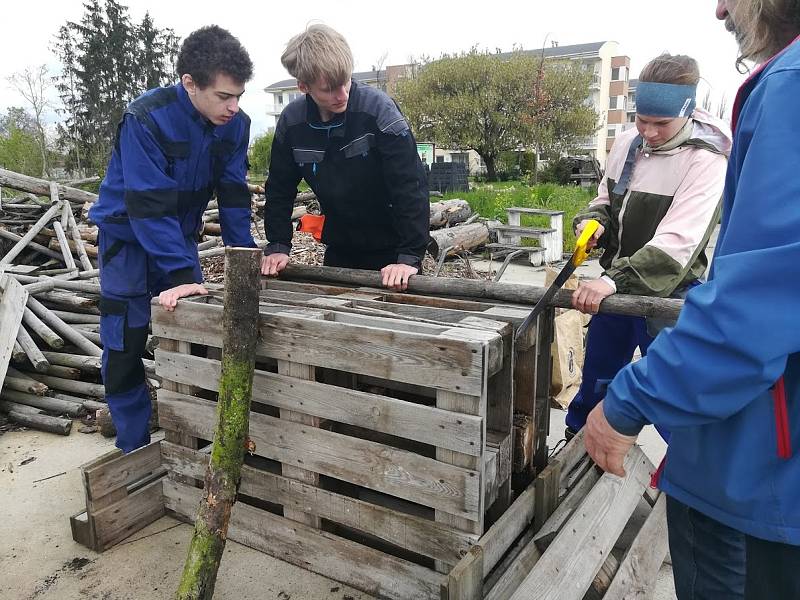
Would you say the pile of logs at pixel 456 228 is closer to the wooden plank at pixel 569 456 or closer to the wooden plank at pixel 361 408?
the wooden plank at pixel 569 456

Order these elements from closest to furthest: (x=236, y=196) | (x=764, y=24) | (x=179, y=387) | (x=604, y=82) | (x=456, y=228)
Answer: (x=764, y=24), (x=179, y=387), (x=236, y=196), (x=456, y=228), (x=604, y=82)

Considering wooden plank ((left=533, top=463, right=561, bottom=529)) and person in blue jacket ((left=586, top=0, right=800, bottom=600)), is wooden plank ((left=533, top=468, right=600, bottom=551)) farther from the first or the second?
person in blue jacket ((left=586, top=0, right=800, bottom=600))

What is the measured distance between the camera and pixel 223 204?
379cm

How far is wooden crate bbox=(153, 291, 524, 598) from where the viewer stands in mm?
2305

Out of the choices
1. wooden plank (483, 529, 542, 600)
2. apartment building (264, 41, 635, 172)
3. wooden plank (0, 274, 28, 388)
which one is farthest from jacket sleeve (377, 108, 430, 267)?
apartment building (264, 41, 635, 172)

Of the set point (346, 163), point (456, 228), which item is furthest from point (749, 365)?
point (456, 228)

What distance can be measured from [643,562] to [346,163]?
2.58m

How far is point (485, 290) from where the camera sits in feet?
9.98

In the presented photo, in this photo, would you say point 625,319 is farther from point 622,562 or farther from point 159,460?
point 159,460

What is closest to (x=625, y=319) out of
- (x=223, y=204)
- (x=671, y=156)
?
(x=671, y=156)

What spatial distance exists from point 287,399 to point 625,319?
76.8 inches

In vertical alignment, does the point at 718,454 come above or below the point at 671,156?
below

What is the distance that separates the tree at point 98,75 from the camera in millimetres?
36156

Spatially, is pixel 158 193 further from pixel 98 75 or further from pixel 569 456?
pixel 98 75
